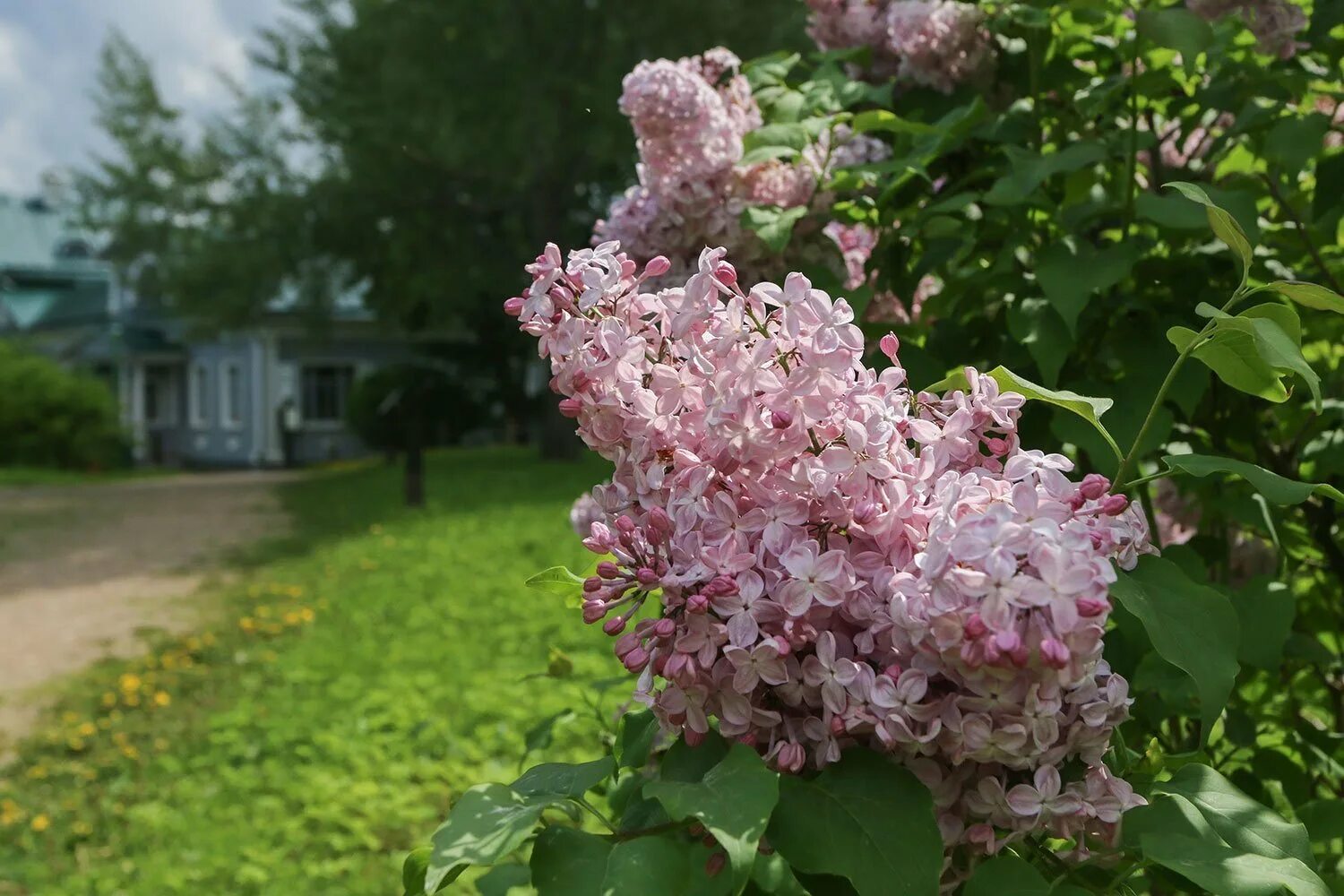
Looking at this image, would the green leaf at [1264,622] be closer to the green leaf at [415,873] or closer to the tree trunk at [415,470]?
the green leaf at [415,873]

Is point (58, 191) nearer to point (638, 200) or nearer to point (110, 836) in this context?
point (110, 836)

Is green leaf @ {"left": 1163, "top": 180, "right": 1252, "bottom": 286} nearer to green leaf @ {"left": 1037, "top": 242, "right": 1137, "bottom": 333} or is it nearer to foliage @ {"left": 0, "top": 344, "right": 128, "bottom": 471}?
green leaf @ {"left": 1037, "top": 242, "right": 1137, "bottom": 333}

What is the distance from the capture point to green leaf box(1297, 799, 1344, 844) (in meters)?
1.39

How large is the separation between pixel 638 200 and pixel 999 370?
93 centimetres

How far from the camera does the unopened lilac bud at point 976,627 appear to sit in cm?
77

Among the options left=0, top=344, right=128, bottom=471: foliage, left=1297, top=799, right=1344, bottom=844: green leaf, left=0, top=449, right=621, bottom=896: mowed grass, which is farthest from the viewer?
left=0, top=344, right=128, bottom=471: foliage

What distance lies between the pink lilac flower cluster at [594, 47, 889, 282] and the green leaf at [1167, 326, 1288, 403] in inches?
34.0

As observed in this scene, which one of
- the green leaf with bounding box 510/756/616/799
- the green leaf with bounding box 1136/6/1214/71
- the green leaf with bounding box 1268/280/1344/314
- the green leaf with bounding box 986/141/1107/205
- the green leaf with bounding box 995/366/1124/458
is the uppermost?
the green leaf with bounding box 1136/6/1214/71

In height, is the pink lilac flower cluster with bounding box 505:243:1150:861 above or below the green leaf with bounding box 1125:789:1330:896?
above

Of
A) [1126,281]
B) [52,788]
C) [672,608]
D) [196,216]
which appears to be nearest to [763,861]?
[672,608]

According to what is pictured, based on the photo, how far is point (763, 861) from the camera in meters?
1.02

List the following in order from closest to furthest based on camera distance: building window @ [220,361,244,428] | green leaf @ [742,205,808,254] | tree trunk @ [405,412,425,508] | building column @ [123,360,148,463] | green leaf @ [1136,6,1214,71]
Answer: green leaf @ [1136,6,1214,71]
green leaf @ [742,205,808,254]
tree trunk @ [405,412,425,508]
building window @ [220,361,244,428]
building column @ [123,360,148,463]

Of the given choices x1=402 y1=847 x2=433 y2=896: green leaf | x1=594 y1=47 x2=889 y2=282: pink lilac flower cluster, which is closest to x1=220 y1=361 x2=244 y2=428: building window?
x1=594 y1=47 x2=889 y2=282: pink lilac flower cluster

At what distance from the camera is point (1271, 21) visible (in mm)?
1821
